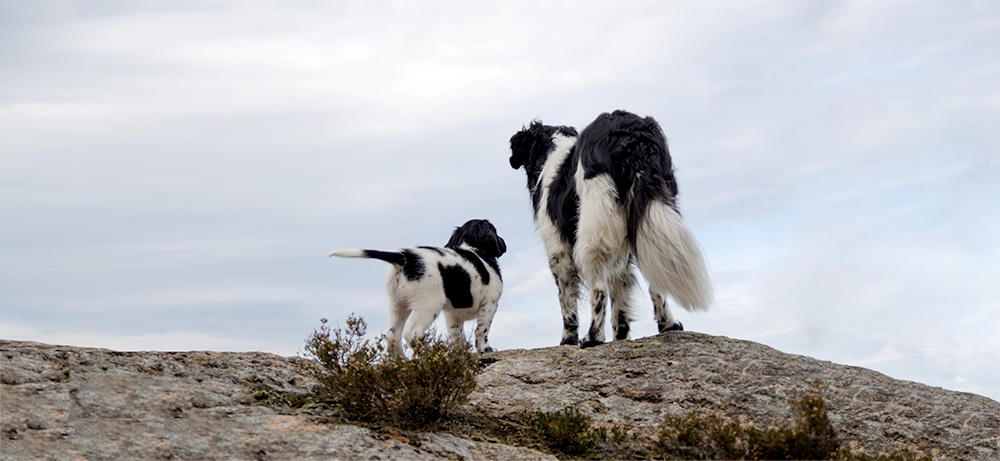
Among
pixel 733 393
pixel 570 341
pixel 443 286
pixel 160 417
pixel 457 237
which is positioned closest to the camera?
pixel 160 417

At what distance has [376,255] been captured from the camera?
7.88 m

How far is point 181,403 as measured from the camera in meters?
5.36

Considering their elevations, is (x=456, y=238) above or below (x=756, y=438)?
above

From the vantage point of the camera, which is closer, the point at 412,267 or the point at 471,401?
the point at 471,401

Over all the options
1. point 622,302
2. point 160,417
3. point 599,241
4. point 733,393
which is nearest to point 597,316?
point 622,302

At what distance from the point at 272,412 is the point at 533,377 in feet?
7.11

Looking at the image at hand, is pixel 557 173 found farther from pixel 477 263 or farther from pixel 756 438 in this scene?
pixel 756 438

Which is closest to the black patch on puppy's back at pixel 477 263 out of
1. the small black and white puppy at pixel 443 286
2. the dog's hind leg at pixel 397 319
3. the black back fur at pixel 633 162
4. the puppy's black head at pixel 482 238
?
the small black and white puppy at pixel 443 286

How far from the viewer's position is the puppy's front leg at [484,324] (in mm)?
9039

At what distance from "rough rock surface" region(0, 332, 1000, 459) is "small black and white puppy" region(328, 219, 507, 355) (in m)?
0.93

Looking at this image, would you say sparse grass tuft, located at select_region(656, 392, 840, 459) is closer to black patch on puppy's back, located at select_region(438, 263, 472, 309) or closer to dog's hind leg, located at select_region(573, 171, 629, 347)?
dog's hind leg, located at select_region(573, 171, 629, 347)

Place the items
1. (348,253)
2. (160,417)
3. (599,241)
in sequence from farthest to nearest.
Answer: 1. (599,241)
2. (348,253)
3. (160,417)

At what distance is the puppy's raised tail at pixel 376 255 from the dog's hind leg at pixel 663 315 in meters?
2.37

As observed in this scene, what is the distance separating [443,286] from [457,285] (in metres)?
0.21
